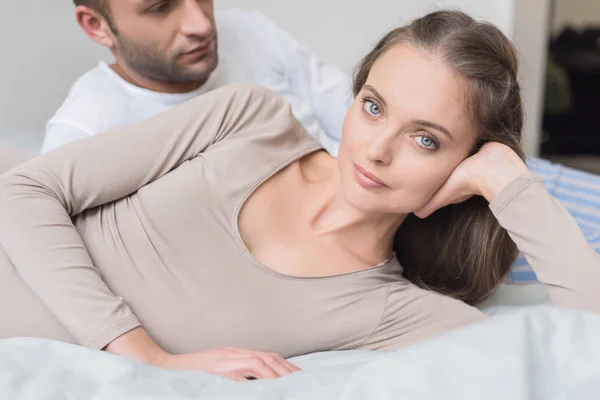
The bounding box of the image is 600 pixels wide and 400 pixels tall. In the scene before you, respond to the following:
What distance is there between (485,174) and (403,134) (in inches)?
6.3

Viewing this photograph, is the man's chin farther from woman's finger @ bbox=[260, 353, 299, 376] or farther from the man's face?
woman's finger @ bbox=[260, 353, 299, 376]

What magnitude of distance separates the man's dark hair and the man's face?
1 cm

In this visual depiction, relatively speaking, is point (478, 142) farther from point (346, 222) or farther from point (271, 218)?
point (271, 218)

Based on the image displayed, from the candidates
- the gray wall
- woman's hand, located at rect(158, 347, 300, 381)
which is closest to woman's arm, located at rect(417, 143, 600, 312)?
woman's hand, located at rect(158, 347, 300, 381)

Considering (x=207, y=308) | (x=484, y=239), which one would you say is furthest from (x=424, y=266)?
(x=207, y=308)

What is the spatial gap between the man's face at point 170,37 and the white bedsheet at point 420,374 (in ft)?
3.05

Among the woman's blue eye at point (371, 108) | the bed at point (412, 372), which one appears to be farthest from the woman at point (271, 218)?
the bed at point (412, 372)

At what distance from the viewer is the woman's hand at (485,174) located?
123cm

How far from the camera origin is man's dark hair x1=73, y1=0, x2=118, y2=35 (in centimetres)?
176

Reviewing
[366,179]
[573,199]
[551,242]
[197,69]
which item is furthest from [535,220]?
[197,69]

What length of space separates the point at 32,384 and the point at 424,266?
2.68 ft

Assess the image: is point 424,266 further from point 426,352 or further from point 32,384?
point 32,384

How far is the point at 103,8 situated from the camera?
1.77 m

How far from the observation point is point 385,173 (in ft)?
3.90
